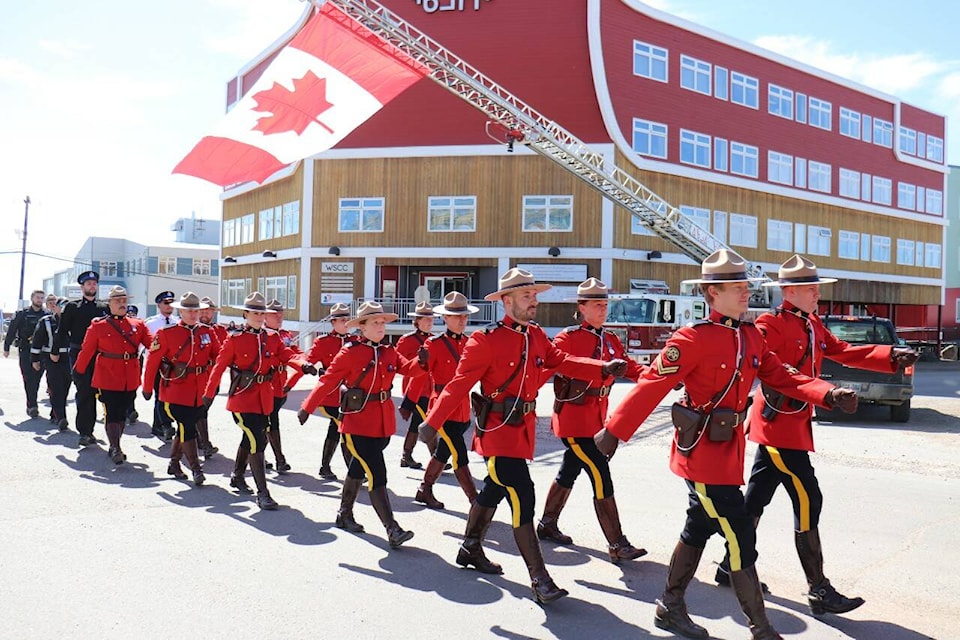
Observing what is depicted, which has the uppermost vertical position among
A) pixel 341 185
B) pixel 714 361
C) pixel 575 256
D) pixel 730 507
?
pixel 341 185

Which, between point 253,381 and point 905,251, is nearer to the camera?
point 253,381

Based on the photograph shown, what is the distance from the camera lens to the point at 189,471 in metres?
9.12

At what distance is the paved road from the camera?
14.9 feet

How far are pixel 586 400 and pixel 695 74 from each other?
31109 mm

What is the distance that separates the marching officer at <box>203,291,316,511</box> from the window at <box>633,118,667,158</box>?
1016 inches

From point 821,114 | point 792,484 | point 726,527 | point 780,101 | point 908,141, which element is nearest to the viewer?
point 726,527

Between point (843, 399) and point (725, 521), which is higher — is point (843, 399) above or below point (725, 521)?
above

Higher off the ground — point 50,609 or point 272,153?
point 272,153

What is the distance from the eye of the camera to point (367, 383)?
6543 mm

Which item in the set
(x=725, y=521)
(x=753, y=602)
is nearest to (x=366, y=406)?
(x=725, y=521)

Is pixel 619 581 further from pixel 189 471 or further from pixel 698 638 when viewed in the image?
pixel 189 471

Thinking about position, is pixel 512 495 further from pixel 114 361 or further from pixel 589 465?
pixel 114 361

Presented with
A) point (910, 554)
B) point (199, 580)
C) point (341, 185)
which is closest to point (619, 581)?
point (910, 554)

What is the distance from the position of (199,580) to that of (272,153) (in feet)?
33.0
